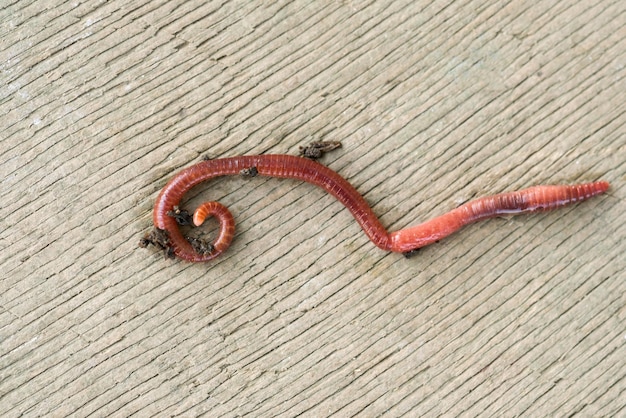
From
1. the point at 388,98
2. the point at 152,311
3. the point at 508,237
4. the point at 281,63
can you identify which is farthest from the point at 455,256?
the point at 152,311

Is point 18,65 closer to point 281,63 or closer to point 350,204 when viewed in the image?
point 281,63

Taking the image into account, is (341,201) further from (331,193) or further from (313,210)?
(313,210)

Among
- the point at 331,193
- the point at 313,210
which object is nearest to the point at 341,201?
the point at 331,193
